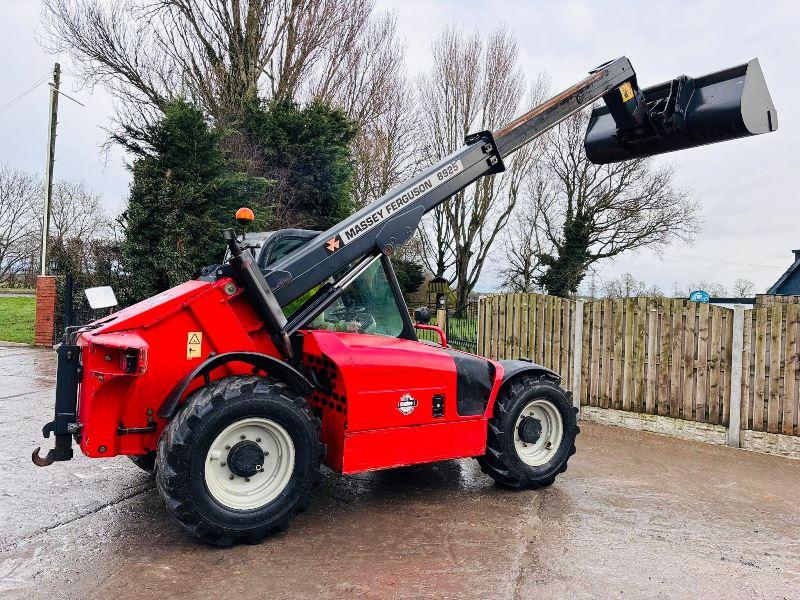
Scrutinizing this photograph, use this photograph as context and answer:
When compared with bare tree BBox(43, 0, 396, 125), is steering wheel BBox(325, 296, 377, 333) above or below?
below

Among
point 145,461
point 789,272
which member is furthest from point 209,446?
point 789,272

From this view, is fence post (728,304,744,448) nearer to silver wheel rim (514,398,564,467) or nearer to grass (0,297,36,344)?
silver wheel rim (514,398,564,467)

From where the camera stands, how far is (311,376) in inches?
176

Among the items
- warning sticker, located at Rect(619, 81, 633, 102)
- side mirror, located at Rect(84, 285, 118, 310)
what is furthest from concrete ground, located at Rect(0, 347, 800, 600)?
warning sticker, located at Rect(619, 81, 633, 102)

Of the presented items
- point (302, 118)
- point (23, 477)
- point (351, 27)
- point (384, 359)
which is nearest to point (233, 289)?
point (384, 359)

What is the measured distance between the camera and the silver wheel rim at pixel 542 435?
5.19m

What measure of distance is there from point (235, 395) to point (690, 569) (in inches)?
118

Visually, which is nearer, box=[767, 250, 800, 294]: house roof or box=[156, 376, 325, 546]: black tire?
box=[156, 376, 325, 546]: black tire

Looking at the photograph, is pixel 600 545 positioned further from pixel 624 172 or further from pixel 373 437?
pixel 624 172

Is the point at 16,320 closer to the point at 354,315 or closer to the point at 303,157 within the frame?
the point at 303,157

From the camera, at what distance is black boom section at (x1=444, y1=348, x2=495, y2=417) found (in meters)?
4.74

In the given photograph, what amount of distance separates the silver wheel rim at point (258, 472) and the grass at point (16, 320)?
14.9 meters

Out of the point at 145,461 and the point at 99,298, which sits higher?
the point at 99,298

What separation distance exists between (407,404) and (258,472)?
116cm
